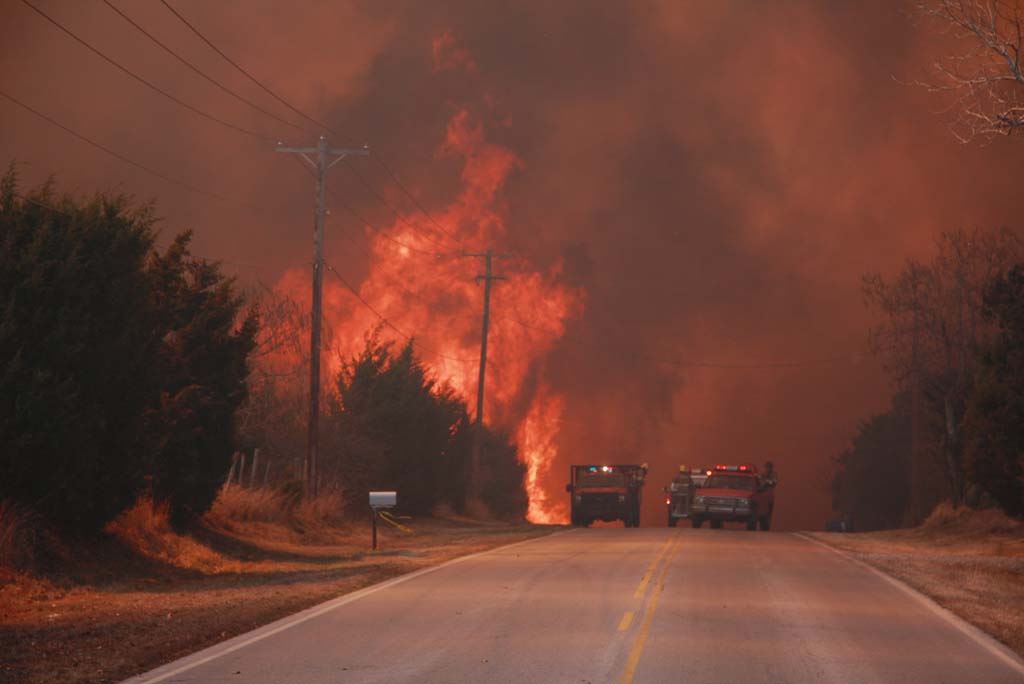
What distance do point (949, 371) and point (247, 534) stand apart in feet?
108

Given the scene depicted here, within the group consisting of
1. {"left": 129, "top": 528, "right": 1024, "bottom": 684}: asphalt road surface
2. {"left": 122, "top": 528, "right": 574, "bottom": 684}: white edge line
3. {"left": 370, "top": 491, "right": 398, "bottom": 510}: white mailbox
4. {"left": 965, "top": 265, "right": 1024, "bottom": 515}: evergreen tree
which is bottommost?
{"left": 122, "top": 528, "right": 574, "bottom": 684}: white edge line

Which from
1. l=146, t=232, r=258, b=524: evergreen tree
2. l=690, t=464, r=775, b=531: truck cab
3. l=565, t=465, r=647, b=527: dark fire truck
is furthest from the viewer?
l=565, t=465, r=647, b=527: dark fire truck

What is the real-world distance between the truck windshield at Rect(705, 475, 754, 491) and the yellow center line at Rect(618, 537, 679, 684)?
82.8 feet

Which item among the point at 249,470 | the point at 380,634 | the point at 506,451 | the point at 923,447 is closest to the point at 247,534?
the point at 249,470

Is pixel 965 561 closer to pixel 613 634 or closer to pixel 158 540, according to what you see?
pixel 613 634

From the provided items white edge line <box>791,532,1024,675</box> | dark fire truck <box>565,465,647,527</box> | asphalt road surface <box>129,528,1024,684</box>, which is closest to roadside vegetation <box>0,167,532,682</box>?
asphalt road surface <box>129,528,1024,684</box>

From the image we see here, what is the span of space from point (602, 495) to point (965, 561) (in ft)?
78.3

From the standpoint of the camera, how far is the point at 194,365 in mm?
27719

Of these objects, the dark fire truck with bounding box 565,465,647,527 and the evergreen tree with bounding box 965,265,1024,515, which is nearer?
the evergreen tree with bounding box 965,265,1024,515

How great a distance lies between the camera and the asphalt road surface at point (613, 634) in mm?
12359

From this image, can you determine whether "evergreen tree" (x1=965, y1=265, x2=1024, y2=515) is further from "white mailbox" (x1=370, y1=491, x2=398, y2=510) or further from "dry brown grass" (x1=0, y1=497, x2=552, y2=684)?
"white mailbox" (x1=370, y1=491, x2=398, y2=510)

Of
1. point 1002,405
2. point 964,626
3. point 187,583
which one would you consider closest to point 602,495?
point 1002,405

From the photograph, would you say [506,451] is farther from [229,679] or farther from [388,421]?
[229,679]

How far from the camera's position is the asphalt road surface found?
12359 mm
